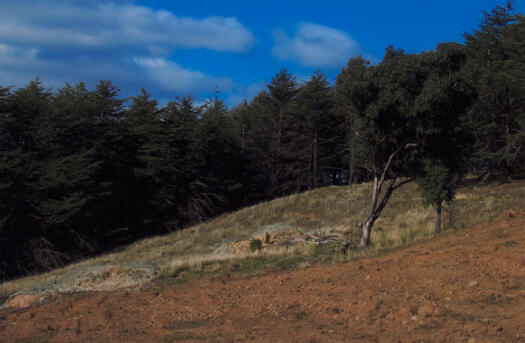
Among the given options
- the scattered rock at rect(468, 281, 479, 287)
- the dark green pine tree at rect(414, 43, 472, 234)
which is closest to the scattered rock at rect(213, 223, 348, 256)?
the dark green pine tree at rect(414, 43, 472, 234)

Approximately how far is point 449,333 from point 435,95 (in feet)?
33.6

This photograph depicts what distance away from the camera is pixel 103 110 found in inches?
1593

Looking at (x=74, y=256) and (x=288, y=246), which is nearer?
(x=288, y=246)

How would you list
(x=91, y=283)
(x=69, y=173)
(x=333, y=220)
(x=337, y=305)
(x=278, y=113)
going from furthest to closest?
1. (x=278, y=113)
2. (x=69, y=173)
3. (x=333, y=220)
4. (x=91, y=283)
5. (x=337, y=305)

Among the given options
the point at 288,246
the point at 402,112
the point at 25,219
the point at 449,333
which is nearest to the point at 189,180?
the point at 25,219

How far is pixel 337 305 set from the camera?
9.62m

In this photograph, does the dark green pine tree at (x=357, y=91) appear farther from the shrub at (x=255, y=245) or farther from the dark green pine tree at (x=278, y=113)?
the dark green pine tree at (x=278, y=113)

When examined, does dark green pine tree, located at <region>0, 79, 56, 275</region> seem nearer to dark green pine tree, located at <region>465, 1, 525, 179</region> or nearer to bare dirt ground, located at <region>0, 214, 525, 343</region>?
bare dirt ground, located at <region>0, 214, 525, 343</region>

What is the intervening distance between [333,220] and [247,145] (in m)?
30.2

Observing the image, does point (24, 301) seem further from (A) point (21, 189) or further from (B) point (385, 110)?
(A) point (21, 189)

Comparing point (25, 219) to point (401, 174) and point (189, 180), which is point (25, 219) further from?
point (401, 174)

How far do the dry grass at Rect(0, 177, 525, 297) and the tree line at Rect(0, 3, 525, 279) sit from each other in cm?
161

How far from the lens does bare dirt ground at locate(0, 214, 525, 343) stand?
302 inches

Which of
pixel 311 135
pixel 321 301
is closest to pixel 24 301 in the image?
pixel 321 301
